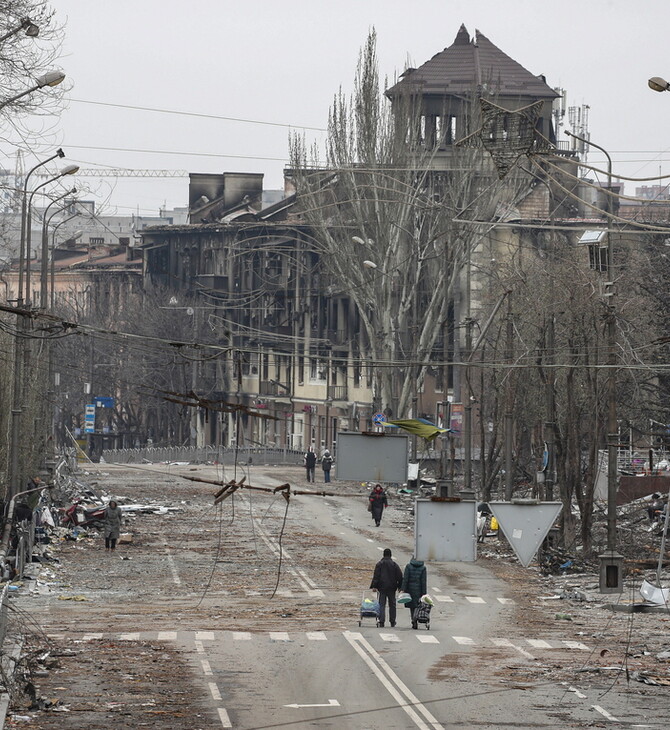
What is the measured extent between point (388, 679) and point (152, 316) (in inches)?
3420

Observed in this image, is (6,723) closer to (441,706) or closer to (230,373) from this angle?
(441,706)

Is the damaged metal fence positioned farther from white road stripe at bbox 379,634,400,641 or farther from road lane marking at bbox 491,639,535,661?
road lane marking at bbox 491,639,535,661

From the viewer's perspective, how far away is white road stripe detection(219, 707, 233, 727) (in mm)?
17141

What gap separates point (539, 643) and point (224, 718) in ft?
28.1

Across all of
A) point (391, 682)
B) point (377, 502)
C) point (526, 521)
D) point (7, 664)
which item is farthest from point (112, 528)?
point (391, 682)

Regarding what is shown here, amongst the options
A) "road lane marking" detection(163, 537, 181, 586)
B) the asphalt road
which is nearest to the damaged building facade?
"road lane marking" detection(163, 537, 181, 586)

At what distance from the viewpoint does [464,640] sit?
82.4 ft

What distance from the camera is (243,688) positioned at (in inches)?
774

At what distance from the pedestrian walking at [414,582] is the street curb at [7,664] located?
22.0 ft

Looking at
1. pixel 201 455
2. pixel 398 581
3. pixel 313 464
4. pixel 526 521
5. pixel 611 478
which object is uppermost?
pixel 611 478

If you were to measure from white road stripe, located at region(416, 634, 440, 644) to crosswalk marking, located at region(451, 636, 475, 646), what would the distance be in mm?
311

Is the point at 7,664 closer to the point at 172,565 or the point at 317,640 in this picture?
the point at 317,640

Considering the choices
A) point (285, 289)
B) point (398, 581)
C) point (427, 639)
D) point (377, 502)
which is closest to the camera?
point (427, 639)

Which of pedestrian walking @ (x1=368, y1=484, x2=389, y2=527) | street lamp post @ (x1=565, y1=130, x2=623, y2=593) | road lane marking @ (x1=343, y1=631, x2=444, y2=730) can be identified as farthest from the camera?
pedestrian walking @ (x1=368, y1=484, x2=389, y2=527)
